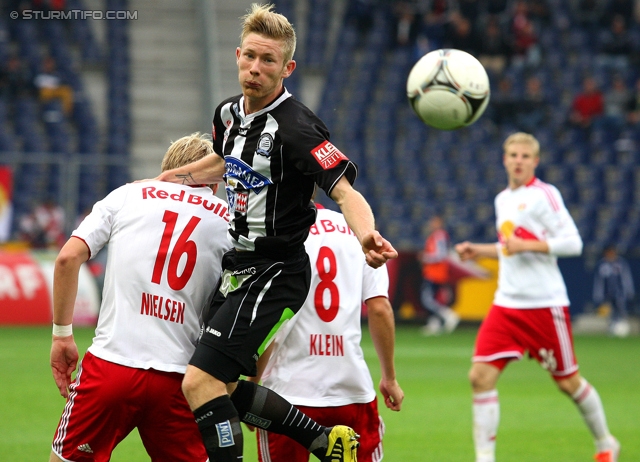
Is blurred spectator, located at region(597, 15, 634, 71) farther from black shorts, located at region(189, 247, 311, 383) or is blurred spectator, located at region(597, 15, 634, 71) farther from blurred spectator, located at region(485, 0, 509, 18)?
black shorts, located at region(189, 247, 311, 383)

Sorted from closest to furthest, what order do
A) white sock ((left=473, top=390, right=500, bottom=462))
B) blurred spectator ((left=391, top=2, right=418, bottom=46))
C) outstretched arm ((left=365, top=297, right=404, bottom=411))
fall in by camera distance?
1. outstretched arm ((left=365, top=297, right=404, bottom=411))
2. white sock ((left=473, top=390, right=500, bottom=462))
3. blurred spectator ((left=391, top=2, right=418, bottom=46))

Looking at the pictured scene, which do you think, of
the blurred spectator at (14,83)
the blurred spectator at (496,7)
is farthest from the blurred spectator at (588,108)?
the blurred spectator at (14,83)

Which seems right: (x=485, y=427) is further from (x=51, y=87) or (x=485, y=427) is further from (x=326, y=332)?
(x=51, y=87)

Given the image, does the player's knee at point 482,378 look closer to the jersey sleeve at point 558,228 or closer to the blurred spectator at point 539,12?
the jersey sleeve at point 558,228

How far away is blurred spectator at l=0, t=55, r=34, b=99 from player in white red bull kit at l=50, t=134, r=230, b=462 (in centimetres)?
1842

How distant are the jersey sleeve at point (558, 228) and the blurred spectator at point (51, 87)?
16.6m

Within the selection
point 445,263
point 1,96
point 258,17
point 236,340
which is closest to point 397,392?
point 236,340

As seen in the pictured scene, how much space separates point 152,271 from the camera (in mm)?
4109

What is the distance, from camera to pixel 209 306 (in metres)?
4.17

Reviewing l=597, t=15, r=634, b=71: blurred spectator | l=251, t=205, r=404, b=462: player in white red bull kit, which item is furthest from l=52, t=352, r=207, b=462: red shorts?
l=597, t=15, r=634, b=71: blurred spectator

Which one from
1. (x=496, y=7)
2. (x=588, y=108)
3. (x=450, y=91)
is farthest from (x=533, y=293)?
(x=496, y=7)

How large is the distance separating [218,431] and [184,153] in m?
1.36

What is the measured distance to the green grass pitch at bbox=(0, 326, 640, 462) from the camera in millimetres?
7246

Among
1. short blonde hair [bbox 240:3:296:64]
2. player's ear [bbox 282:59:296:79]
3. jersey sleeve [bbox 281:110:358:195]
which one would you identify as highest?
Result: short blonde hair [bbox 240:3:296:64]
